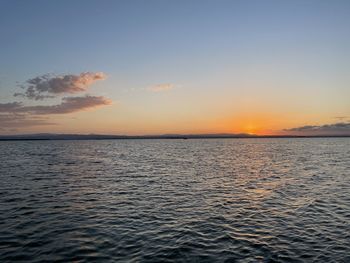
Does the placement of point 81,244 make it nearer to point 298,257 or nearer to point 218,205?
point 298,257

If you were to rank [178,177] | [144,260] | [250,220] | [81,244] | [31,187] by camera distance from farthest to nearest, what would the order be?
[178,177], [31,187], [250,220], [81,244], [144,260]

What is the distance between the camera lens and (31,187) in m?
38.7

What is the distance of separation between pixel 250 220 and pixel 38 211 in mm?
17651

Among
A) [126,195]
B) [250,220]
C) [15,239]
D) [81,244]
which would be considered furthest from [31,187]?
[250,220]

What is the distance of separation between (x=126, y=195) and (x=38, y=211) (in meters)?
9.74

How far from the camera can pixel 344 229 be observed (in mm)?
21906

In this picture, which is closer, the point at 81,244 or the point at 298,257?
the point at 298,257

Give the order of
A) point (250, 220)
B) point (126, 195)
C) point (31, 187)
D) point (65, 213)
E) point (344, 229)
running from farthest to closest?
point (31, 187) → point (126, 195) → point (65, 213) → point (250, 220) → point (344, 229)

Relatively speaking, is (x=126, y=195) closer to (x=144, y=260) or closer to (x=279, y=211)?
(x=279, y=211)

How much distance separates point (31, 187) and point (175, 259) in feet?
93.4

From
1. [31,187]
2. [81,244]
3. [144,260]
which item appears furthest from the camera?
[31,187]

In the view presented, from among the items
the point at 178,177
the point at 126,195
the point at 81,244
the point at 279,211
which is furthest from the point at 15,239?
the point at 178,177

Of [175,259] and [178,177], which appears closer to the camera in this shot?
[175,259]

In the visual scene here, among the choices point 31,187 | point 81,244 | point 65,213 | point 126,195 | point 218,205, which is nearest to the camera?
point 81,244
